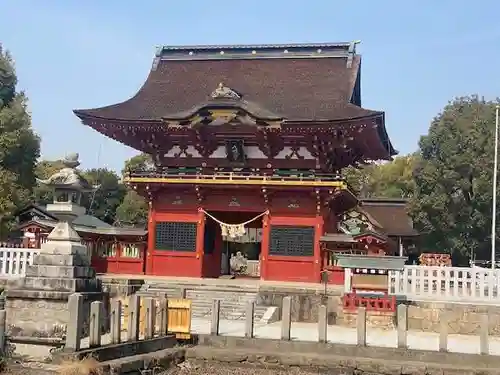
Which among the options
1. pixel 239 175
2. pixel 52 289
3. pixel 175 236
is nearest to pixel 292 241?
pixel 239 175

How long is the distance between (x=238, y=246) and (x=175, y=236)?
56.3 feet

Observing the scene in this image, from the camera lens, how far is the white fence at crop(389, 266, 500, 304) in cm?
1884

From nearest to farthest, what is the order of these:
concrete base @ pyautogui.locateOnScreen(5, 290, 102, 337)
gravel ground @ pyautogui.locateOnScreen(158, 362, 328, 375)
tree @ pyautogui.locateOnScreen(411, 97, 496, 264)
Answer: concrete base @ pyautogui.locateOnScreen(5, 290, 102, 337) → gravel ground @ pyautogui.locateOnScreen(158, 362, 328, 375) → tree @ pyautogui.locateOnScreen(411, 97, 496, 264)

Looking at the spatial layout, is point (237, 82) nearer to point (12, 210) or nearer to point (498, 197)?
point (12, 210)

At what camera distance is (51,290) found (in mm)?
12258

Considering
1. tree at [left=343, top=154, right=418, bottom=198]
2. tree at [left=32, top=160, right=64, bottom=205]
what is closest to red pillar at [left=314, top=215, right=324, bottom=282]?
tree at [left=32, top=160, right=64, bottom=205]

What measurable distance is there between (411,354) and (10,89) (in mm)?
29774

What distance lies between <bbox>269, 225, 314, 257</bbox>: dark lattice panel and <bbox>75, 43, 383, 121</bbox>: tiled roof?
4303mm

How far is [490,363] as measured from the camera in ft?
42.6

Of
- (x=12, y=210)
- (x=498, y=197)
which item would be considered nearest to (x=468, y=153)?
(x=498, y=197)

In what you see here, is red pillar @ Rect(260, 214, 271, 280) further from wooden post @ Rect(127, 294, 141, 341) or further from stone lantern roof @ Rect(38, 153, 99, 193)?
wooden post @ Rect(127, 294, 141, 341)

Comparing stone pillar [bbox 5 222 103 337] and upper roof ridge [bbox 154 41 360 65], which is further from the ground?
upper roof ridge [bbox 154 41 360 65]

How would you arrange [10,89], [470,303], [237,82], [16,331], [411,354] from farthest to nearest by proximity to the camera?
[10,89], [237,82], [470,303], [411,354], [16,331]

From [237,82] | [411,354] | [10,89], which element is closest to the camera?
[411,354]
